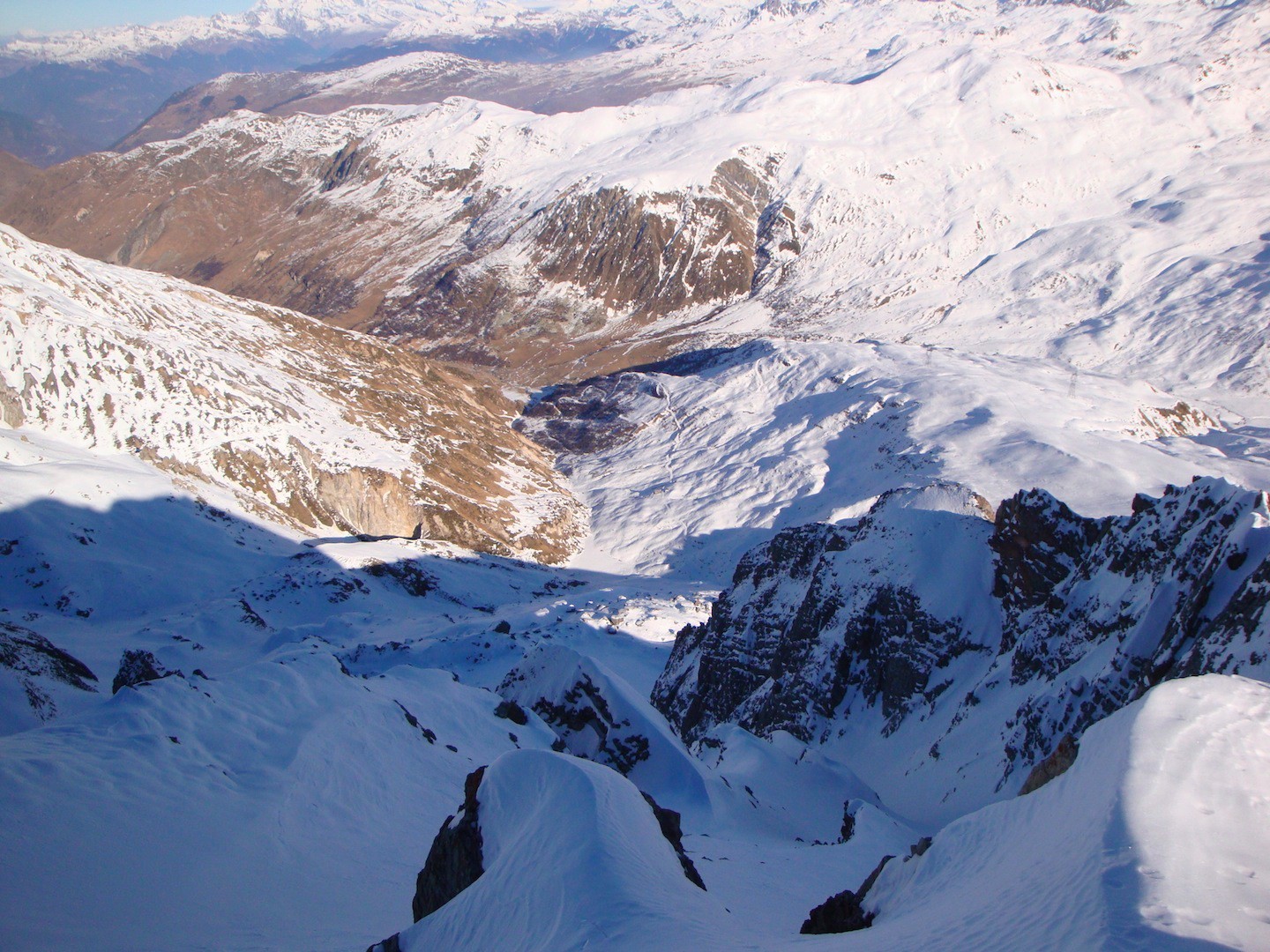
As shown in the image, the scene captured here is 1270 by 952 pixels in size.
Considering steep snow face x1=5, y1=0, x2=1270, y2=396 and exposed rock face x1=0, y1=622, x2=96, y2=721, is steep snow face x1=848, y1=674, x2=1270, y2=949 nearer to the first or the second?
exposed rock face x1=0, y1=622, x2=96, y2=721

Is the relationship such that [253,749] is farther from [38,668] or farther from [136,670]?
[38,668]

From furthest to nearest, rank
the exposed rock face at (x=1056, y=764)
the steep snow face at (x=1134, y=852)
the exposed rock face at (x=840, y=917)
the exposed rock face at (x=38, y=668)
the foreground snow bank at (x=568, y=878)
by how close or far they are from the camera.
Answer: the exposed rock face at (x=38, y=668), the exposed rock face at (x=1056, y=764), the exposed rock face at (x=840, y=917), the foreground snow bank at (x=568, y=878), the steep snow face at (x=1134, y=852)

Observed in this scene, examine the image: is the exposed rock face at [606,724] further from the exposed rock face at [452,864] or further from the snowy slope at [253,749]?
the exposed rock face at [452,864]

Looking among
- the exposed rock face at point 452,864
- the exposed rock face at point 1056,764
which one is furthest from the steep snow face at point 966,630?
the exposed rock face at point 452,864

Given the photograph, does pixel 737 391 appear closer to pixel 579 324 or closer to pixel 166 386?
pixel 166 386

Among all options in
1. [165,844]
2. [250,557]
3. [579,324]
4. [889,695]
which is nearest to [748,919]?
[165,844]

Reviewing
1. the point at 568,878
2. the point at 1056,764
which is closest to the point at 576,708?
the point at 568,878

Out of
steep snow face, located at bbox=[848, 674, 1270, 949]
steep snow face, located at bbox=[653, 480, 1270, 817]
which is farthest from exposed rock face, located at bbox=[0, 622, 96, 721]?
steep snow face, located at bbox=[653, 480, 1270, 817]
